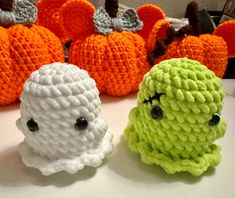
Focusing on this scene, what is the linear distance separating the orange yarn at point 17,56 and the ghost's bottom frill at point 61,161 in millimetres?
190

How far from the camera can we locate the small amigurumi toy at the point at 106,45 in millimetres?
741

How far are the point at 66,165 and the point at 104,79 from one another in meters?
0.28

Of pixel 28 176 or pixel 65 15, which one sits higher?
pixel 65 15

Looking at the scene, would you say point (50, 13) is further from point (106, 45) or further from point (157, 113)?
point (157, 113)

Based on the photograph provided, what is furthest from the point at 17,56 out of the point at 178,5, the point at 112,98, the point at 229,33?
the point at 178,5

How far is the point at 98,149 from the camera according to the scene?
55 cm

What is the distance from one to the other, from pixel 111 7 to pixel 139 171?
381 mm

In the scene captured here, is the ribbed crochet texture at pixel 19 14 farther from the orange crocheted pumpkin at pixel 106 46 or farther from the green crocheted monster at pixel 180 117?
the green crocheted monster at pixel 180 117

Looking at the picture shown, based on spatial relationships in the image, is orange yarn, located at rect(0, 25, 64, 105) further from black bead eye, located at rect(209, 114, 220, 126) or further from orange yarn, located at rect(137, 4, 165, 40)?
black bead eye, located at rect(209, 114, 220, 126)

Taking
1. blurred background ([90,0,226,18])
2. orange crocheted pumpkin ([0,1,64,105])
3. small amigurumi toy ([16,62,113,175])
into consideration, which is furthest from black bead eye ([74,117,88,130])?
blurred background ([90,0,226,18])

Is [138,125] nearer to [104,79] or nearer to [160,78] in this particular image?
[160,78]

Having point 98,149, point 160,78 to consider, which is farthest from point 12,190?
point 160,78

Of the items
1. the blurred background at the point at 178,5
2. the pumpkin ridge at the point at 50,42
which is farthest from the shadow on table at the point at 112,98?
the blurred background at the point at 178,5

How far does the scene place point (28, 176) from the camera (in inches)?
21.0
